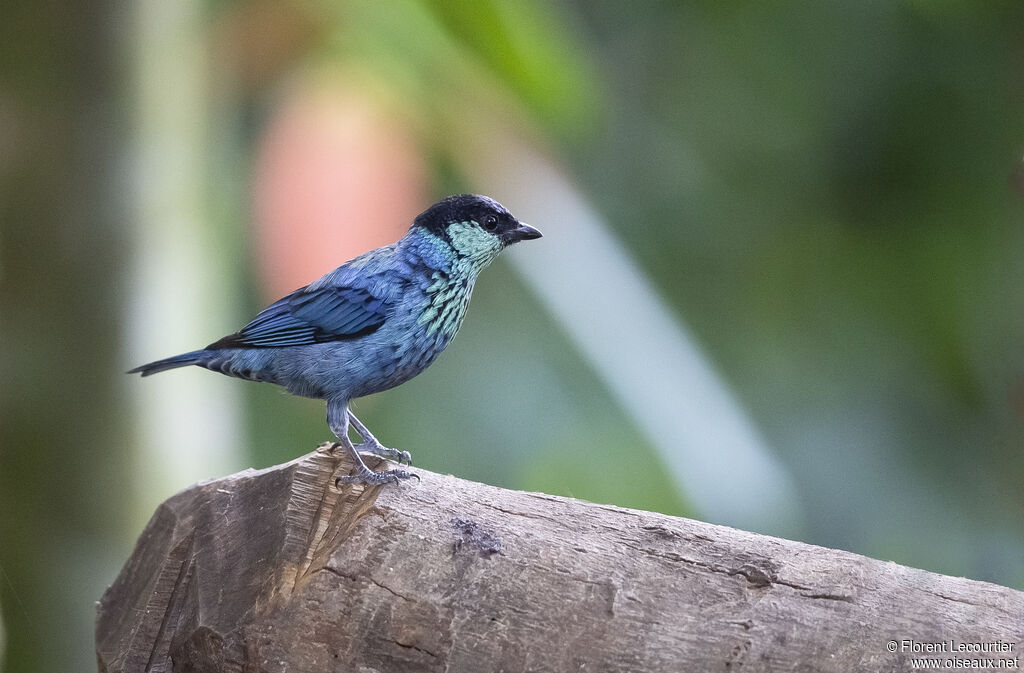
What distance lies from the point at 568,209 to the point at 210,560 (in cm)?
244

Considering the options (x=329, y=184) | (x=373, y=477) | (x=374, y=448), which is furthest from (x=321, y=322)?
(x=329, y=184)

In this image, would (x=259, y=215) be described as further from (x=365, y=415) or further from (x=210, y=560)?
(x=210, y=560)

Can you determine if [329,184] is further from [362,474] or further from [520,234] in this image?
[362,474]

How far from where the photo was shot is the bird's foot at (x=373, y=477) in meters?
1.94

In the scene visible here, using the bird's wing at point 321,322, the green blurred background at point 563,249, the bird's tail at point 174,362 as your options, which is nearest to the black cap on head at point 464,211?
the bird's wing at point 321,322

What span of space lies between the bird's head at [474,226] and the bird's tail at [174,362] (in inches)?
Answer: 22.7

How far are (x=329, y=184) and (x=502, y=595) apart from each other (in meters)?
2.07

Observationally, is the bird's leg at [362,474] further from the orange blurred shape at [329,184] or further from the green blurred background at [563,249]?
the orange blurred shape at [329,184]

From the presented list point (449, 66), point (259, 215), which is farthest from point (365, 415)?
point (449, 66)

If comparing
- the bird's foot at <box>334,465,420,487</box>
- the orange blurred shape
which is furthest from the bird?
the orange blurred shape

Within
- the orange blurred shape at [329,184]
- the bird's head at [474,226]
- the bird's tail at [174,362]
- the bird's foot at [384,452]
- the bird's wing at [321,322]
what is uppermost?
the orange blurred shape at [329,184]

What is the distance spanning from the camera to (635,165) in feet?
16.7

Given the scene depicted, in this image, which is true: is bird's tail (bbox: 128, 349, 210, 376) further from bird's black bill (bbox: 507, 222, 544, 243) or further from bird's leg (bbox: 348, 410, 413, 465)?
bird's black bill (bbox: 507, 222, 544, 243)

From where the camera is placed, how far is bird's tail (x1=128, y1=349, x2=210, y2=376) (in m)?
2.09
